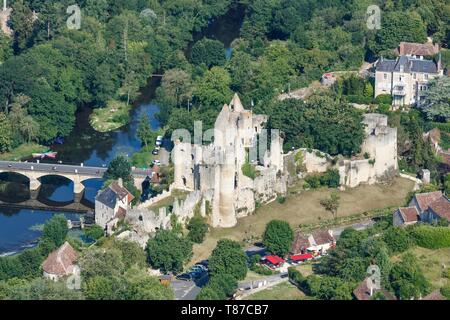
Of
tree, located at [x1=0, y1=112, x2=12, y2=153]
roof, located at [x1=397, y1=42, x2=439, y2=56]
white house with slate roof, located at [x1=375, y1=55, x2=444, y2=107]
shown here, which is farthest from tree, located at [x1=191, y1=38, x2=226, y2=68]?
tree, located at [x1=0, y1=112, x2=12, y2=153]

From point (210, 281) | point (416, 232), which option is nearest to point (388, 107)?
point (416, 232)

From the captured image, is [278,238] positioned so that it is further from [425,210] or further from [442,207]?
[442,207]

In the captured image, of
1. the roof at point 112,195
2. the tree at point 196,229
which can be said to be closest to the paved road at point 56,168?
the roof at point 112,195

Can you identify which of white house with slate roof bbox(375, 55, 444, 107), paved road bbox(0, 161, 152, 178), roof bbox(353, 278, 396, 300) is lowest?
roof bbox(353, 278, 396, 300)

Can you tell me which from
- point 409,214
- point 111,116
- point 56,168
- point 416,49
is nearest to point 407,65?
point 416,49

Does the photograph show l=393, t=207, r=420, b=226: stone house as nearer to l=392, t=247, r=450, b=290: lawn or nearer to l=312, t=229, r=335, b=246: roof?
l=312, t=229, r=335, b=246: roof
